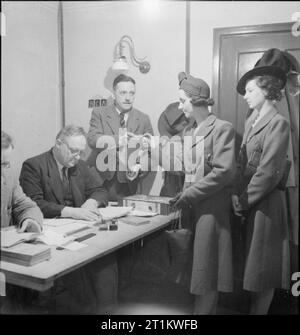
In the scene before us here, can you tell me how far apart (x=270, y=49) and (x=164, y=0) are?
0.62m

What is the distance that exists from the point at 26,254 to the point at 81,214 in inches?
25.0

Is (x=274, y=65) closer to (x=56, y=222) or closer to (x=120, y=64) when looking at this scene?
(x=120, y=64)

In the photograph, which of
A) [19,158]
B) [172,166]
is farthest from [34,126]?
[172,166]

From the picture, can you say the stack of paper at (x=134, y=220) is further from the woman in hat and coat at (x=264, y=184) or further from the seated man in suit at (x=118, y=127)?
the woman in hat and coat at (x=264, y=184)

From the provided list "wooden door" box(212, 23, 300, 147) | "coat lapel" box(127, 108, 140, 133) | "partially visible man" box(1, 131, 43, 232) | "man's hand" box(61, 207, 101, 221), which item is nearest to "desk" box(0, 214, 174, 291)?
"man's hand" box(61, 207, 101, 221)

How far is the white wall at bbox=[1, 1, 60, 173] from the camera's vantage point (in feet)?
5.71

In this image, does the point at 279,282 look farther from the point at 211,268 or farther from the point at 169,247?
the point at 169,247

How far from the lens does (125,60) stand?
80.4 inches

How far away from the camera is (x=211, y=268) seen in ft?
6.56

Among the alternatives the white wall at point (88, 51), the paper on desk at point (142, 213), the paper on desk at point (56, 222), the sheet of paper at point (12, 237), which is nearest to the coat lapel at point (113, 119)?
the white wall at point (88, 51)

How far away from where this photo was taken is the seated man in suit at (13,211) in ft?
5.60

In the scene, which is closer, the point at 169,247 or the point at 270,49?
the point at 270,49

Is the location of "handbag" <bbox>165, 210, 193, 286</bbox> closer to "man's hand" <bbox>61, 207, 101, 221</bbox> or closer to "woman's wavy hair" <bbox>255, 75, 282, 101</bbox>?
"man's hand" <bbox>61, 207, 101, 221</bbox>
